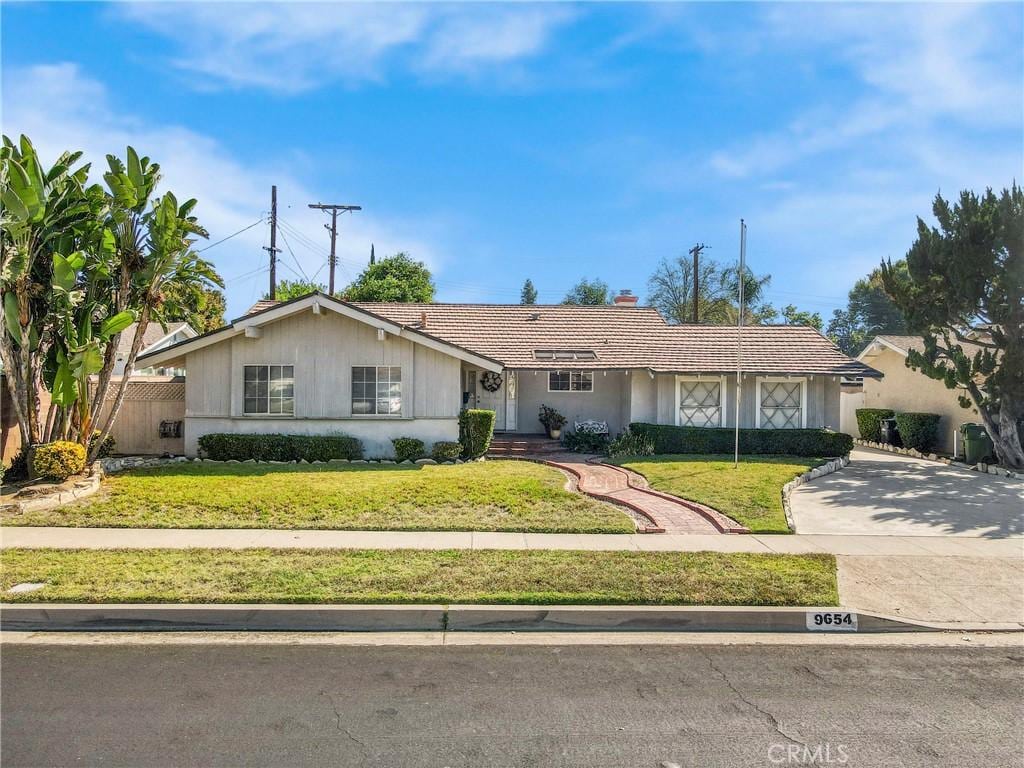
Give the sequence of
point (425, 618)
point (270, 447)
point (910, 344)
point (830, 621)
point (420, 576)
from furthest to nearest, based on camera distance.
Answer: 1. point (910, 344)
2. point (270, 447)
3. point (420, 576)
4. point (830, 621)
5. point (425, 618)

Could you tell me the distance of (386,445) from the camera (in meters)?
16.0

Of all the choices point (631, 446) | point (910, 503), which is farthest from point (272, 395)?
point (910, 503)

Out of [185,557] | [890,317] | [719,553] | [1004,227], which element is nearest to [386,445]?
[185,557]

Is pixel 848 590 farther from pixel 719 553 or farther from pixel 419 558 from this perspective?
pixel 419 558

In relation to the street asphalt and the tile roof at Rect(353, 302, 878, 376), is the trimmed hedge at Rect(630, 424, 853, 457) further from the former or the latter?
the street asphalt

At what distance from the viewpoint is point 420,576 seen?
713 cm

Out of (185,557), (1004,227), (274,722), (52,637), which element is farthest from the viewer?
(1004,227)

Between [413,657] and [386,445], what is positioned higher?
[386,445]

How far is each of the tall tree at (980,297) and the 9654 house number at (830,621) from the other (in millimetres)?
13688

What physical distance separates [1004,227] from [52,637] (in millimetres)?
20487

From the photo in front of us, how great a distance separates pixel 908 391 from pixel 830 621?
68.2 ft

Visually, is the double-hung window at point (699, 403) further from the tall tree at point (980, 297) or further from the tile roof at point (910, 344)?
the tile roof at point (910, 344)

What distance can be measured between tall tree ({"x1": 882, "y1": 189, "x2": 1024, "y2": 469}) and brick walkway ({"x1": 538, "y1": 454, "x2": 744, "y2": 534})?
10223 mm

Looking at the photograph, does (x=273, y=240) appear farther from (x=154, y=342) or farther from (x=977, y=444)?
(x=977, y=444)
